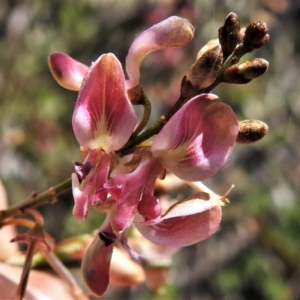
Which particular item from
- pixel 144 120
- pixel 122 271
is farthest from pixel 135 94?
pixel 122 271

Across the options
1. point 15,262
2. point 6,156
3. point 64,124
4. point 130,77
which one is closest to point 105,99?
point 130,77

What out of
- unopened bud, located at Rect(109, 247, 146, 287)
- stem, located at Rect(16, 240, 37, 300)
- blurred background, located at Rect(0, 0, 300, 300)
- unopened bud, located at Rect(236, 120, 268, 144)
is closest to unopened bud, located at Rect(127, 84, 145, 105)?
unopened bud, located at Rect(236, 120, 268, 144)

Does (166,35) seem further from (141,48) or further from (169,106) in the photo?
(169,106)

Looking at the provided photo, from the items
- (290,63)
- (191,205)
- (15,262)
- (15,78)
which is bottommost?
(290,63)

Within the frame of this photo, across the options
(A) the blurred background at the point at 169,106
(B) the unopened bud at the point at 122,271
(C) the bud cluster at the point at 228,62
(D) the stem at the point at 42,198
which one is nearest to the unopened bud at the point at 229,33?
(C) the bud cluster at the point at 228,62

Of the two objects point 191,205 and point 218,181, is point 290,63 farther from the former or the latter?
point 191,205

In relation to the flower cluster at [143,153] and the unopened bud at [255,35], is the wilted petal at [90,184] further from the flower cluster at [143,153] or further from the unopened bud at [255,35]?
the unopened bud at [255,35]
